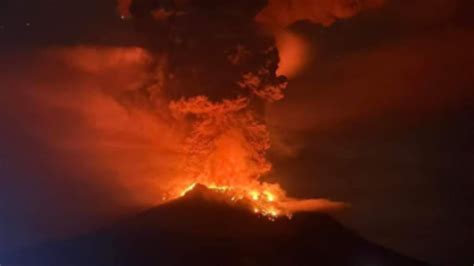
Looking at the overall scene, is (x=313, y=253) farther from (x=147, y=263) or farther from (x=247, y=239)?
(x=147, y=263)

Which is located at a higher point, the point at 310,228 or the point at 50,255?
the point at 310,228

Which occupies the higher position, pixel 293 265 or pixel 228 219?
pixel 228 219

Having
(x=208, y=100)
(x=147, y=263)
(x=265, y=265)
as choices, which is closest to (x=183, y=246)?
(x=147, y=263)

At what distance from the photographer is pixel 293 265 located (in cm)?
4231

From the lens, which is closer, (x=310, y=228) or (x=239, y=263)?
(x=239, y=263)

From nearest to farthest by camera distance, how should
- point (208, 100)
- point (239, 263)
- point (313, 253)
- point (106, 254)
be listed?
point (208, 100), point (239, 263), point (106, 254), point (313, 253)

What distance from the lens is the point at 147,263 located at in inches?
1613

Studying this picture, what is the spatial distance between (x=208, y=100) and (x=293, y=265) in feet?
51.2

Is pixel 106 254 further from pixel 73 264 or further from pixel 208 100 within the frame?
pixel 208 100

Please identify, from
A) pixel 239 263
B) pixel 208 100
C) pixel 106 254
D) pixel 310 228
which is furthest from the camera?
pixel 310 228

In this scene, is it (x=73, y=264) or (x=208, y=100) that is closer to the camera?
(x=208, y=100)

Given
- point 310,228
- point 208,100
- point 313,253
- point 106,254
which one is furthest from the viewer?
point 310,228

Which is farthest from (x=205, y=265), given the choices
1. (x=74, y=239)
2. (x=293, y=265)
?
(x=74, y=239)

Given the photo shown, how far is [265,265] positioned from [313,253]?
6488 millimetres
